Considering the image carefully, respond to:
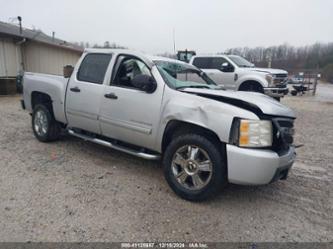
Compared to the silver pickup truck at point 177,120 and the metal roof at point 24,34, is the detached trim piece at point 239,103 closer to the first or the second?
the silver pickup truck at point 177,120

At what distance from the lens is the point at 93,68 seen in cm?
494

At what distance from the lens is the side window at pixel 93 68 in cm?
476

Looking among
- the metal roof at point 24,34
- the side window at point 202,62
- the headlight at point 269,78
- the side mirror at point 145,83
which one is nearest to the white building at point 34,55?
the metal roof at point 24,34

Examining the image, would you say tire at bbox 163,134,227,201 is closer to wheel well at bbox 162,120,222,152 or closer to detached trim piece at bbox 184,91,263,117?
wheel well at bbox 162,120,222,152

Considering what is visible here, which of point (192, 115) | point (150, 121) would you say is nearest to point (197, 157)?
point (192, 115)

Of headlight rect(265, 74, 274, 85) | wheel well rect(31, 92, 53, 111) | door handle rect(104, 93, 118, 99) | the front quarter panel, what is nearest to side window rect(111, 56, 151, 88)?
door handle rect(104, 93, 118, 99)

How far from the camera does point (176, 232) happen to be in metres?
2.96

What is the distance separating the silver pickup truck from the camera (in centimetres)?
326

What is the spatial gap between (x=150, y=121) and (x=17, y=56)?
16.2 meters

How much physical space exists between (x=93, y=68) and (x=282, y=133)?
10.7 feet

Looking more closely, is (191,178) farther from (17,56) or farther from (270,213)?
Answer: (17,56)

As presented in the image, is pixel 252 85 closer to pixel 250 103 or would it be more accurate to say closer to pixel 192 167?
pixel 250 103

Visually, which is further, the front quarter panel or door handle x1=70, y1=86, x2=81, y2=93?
door handle x1=70, y1=86, x2=81, y2=93

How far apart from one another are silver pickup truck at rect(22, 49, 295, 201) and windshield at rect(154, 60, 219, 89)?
0.06ft
